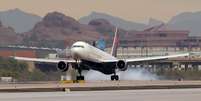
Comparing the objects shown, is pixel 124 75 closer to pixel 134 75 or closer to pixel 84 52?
pixel 134 75

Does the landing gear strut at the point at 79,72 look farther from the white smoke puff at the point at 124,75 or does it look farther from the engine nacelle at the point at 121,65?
the white smoke puff at the point at 124,75

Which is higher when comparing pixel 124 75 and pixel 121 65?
pixel 121 65

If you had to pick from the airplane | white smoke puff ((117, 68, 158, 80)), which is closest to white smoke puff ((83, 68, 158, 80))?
white smoke puff ((117, 68, 158, 80))

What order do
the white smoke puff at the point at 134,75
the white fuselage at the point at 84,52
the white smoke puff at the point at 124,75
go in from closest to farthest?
the white fuselage at the point at 84,52, the white smoke puff at the point at 124,75, the white smoke puff at the point at 134,75

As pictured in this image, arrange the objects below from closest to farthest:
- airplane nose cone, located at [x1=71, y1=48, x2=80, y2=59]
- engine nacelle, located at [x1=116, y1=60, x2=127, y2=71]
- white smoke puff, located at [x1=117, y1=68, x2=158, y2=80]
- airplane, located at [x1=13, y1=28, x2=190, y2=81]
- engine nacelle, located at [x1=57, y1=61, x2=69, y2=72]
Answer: airplane nose cone, located at [x1=71, y1=48, x2=80, y2=59] → airplane, located at [x1=13, y1=28, x2=190, y2=81] → engine nacelle, located at [x1=57, y1=61, x2=69, y2=72] → engine nacelle, located at [x1=116, y1=60, x2=127, y2=71] → white smoke puff, located at [x1=117, y1=68, x2=158, y2=80]

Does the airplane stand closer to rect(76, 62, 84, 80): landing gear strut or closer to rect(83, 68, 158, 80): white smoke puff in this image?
rect(76, 62, 84, 80): landing gear strut

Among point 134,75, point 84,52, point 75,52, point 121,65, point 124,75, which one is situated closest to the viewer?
point 75,52

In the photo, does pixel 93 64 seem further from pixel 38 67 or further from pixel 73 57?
pixel 38 67

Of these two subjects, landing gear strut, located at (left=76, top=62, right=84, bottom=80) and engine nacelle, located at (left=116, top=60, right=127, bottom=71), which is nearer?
landing gear strut, located at (left=76, top=62, right=84, bottom=80)

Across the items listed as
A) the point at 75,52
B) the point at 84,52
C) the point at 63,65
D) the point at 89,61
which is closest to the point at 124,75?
the point at 89,61

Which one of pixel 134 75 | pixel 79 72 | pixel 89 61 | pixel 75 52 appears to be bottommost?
pixel 79 72

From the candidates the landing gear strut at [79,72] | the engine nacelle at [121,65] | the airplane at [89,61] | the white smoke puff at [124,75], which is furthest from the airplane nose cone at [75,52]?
the white smoke puff at [124,75]

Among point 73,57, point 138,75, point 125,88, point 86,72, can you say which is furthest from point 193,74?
point 125,88

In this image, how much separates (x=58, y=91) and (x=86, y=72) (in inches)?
1550
